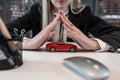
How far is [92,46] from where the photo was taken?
2.89 feet

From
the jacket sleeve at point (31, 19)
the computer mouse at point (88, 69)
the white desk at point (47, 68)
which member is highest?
the jacket sleeve at point (31, 19)

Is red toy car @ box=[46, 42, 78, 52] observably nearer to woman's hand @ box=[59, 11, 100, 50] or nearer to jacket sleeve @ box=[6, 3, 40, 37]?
woman's hand @ box=[59, 11, 100, 50]

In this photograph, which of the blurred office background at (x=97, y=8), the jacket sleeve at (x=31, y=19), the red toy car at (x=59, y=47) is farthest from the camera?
the blurred office background at (x=97, y=8)

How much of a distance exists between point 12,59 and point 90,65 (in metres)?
0.22

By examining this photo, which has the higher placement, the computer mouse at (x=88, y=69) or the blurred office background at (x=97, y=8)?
the blurred office background at (x=97, y=8)

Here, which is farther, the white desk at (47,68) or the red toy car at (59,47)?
the red toy car at (59,47)

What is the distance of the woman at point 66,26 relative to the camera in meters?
0.89

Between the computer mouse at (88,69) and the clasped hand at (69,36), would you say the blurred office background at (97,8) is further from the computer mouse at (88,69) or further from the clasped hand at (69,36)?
the computer mouse at (88,69)

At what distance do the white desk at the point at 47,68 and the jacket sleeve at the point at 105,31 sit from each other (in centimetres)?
10

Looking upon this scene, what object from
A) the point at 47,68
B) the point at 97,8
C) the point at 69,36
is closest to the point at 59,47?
the point at 69,36

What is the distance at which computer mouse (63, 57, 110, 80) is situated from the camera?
0.51 metres

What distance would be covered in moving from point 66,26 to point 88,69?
0.39 metres

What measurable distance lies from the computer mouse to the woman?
0.29 m

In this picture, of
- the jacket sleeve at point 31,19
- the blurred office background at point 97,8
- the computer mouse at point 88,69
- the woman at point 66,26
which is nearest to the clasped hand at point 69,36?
the woman at point 66,26
